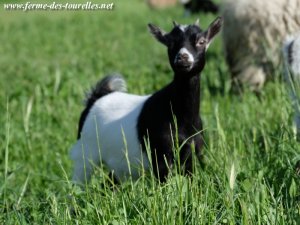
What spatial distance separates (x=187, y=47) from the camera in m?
4.50

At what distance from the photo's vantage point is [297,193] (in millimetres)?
3961

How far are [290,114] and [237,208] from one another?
161 cm

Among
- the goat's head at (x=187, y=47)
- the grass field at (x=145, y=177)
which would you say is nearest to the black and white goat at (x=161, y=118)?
the goat's head at (x=187, y=47)

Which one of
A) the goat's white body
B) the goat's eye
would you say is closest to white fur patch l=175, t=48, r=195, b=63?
the goat's eye

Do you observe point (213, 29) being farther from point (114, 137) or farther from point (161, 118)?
point (114, 137)

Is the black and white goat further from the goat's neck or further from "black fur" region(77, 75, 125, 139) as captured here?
"black fur" region(77, 75, 125, 139)

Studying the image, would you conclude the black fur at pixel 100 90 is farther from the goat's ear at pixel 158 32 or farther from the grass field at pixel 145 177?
the goat's ear at pixel 158 32

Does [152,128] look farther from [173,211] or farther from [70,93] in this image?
[70,93]

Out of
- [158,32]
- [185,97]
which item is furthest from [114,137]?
[158,32]

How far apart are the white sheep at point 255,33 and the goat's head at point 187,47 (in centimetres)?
309

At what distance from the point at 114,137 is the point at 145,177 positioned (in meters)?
0.60

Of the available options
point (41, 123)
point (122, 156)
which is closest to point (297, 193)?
point (122, 156)

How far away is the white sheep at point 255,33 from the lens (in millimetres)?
7719

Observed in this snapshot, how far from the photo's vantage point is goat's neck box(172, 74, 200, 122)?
4.77m
